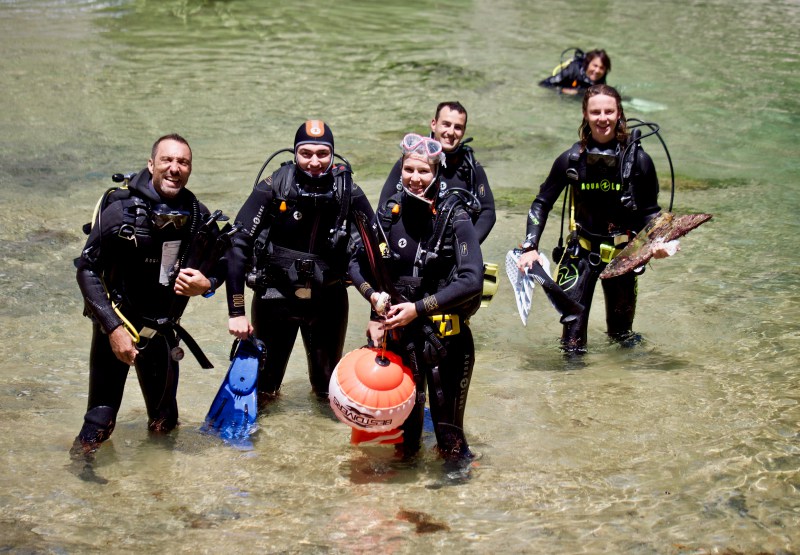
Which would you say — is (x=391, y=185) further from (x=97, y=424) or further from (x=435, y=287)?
(x=97, y=424)

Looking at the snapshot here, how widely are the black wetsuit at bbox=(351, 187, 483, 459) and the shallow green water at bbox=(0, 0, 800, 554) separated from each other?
44cm

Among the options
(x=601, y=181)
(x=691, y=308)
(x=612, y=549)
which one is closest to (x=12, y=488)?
(x=612, y=549)

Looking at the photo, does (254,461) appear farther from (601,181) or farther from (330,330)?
(601,181)

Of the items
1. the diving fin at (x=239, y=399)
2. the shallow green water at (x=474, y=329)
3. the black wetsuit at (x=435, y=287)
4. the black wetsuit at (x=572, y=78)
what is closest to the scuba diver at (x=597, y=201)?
the shallow green water at (x=474, y=329)

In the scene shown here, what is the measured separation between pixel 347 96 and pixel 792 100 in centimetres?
698

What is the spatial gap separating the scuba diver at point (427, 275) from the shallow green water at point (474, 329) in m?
0.57

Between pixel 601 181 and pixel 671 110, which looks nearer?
pixel 601 181

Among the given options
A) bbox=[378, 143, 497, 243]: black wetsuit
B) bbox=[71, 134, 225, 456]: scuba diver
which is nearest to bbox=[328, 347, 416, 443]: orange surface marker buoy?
bbox=[71, 134, 225, 456]: scuba diver

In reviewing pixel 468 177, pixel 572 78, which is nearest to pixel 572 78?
pixel 572 78

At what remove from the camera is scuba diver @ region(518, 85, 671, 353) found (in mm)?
6488

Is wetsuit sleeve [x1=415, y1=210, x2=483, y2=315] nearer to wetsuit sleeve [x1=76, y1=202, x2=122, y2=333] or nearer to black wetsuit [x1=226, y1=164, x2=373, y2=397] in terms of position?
black wetsuit [x1=226, y1=164, x2=373, y2=397]

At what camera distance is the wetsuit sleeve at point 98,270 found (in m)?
4.91

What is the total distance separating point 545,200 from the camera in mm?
6809

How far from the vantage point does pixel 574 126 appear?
14430 mm
